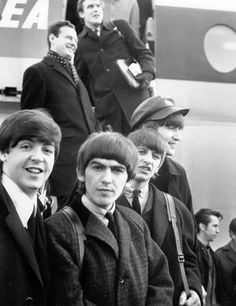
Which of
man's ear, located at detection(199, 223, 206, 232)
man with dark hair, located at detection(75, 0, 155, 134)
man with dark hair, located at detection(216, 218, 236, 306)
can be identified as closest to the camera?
man with dark hair, located at detection(216, 218, 236, 306)

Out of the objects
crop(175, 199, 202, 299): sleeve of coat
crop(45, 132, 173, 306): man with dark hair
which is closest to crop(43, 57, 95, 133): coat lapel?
crop(175, 199, 202, 299): sleeve of coat

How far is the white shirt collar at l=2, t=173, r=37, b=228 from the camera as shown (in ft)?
7.07

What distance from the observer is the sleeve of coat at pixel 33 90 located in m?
3.85

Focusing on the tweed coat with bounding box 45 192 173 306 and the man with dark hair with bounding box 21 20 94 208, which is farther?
the man with dark hair with bounding box 21 20 94 208

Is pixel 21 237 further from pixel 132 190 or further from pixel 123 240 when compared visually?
pixel 132 190

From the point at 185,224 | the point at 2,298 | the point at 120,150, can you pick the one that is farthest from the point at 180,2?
the point at 2,298

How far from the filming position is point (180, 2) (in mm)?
5781

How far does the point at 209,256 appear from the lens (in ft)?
14.4

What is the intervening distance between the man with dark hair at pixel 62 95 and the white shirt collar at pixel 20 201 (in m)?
1.60

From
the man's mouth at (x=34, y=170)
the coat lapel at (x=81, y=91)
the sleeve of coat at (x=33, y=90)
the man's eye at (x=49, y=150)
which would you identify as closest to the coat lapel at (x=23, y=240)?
the man's mouth at (x=34, y=170)

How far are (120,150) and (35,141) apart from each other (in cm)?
38

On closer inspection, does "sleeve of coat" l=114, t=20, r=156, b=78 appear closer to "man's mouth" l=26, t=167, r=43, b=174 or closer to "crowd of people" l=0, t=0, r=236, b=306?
"crowd of people" l=0, t=0, r=236, b=306

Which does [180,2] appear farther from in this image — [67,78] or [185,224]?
[185,224]

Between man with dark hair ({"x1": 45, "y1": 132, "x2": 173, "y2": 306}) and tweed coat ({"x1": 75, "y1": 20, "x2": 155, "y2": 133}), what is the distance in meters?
2.35
